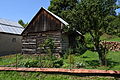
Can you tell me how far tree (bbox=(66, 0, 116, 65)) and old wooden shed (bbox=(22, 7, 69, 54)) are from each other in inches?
250

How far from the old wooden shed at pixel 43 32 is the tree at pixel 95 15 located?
6361 millimetres

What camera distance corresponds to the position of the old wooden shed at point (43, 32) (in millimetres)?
16594

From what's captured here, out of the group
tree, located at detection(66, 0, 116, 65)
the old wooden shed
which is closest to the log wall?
the old wooden shed

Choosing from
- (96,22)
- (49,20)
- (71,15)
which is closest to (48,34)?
(49,20)

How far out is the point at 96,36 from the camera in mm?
9969

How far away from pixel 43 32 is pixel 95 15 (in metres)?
9.53

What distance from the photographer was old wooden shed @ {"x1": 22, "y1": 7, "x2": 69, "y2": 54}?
16594 mm

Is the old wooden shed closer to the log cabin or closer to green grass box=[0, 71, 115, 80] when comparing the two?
the log cabin

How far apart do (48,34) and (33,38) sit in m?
2.44

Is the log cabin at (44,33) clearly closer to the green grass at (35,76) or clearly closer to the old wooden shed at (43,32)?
the old wooden shed at (43,32)

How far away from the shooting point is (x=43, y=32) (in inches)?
701

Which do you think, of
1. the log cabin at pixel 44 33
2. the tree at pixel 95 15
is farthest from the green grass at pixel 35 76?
the log cabin at pixel 44 33

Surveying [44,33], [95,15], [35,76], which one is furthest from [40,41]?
[35,76]

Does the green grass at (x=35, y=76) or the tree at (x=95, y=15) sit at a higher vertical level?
the tree at (x=95, y=15)
